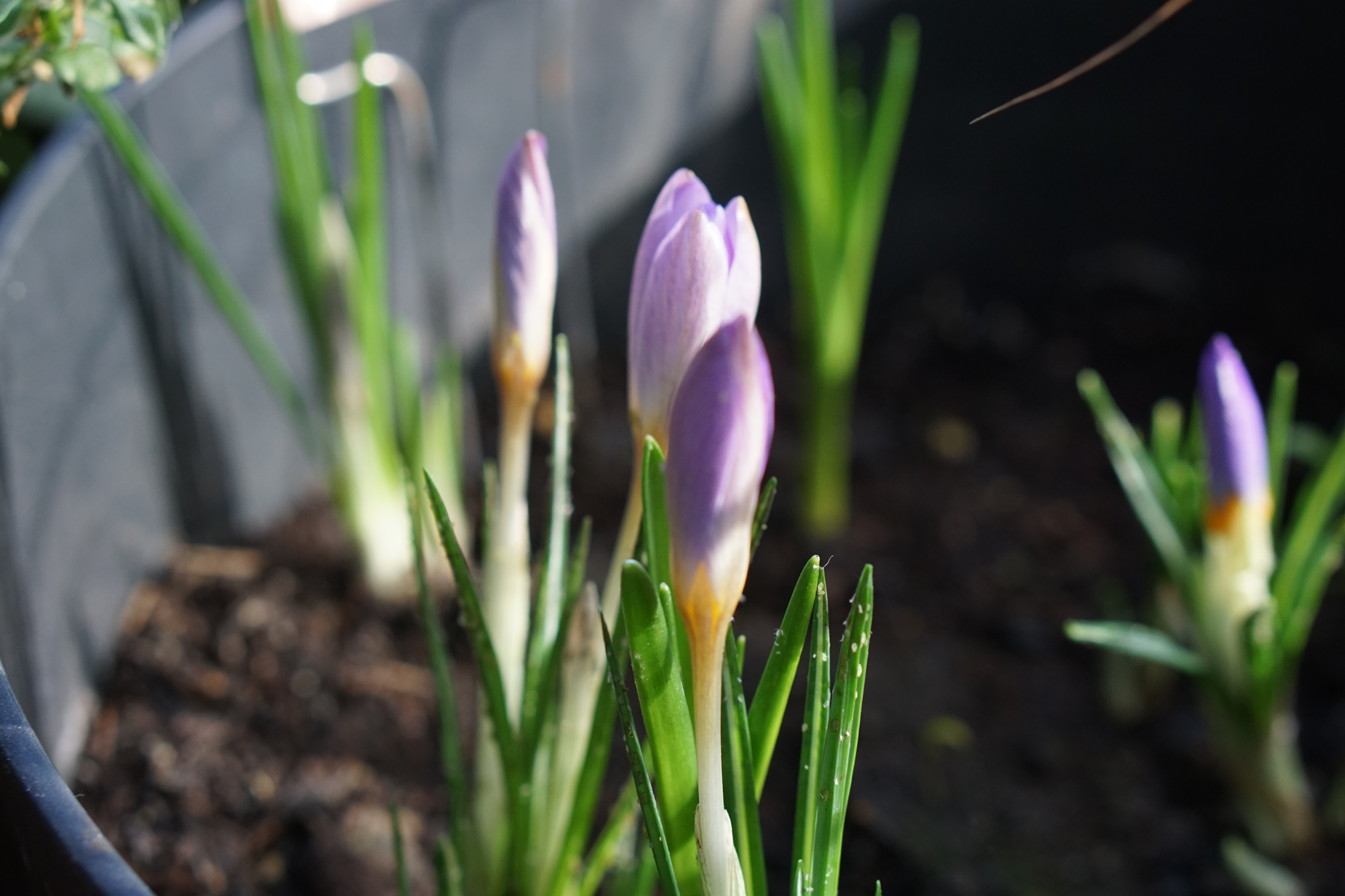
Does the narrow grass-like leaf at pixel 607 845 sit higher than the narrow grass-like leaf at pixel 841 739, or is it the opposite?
the narrow grass-like leaf at pixel 841 739

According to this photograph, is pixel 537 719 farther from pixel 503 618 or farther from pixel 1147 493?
pixel 1147 493

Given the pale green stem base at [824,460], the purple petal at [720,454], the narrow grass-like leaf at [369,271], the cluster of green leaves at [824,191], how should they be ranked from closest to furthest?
the purple petal at [720,454] < the narrow grass-like leaf at [369,271] < the cluster of green leaves at [824,191] < the pale green stem base at [824,460]

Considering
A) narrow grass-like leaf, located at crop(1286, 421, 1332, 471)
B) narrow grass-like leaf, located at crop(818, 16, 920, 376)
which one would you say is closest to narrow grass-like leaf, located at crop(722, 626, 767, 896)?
narrow grass-like leaf, located at crop(818, 16, 920, 376)

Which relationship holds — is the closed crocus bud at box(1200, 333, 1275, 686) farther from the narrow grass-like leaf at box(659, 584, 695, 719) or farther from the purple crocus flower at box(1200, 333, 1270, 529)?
the narrow grass-like leaf at box(659, 584, 695, 719)

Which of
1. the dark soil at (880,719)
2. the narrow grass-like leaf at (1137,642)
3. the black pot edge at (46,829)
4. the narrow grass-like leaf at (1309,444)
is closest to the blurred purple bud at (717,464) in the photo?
the black pot edge at (46,829)

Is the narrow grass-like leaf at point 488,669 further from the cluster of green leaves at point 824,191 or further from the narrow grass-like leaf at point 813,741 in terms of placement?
the cluster of green leaves at point 824,191
